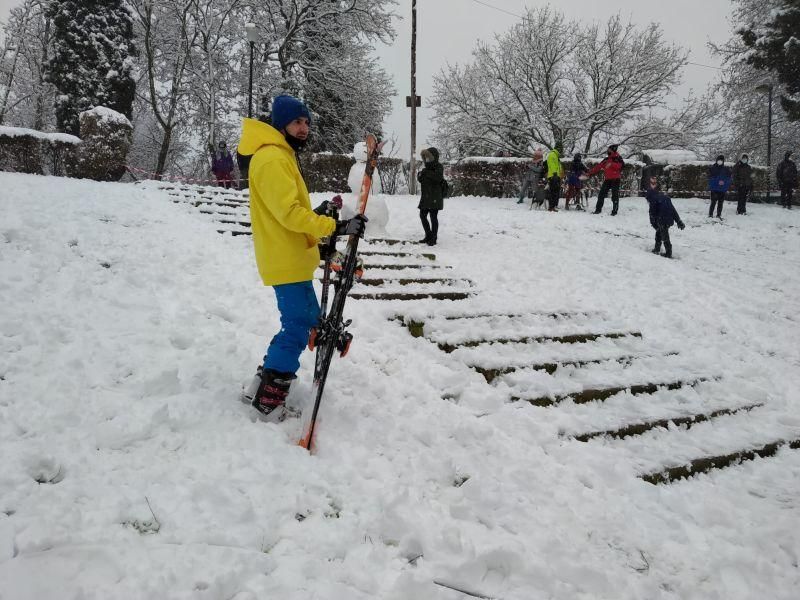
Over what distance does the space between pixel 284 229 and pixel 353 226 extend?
448 millimetres

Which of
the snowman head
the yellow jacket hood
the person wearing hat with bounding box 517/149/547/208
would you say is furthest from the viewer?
the person wearing hat with bounding box 517/149/547/208

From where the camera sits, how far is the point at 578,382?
13.7 feet

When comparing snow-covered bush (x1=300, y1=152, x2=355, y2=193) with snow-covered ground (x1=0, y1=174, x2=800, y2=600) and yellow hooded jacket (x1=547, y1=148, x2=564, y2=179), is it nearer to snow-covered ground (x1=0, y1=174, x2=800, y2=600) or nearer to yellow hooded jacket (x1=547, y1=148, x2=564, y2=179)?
yellow hooded jacket (x1=547, y1=148, x2=564, y2=179)

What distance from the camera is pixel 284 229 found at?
9.17 feet

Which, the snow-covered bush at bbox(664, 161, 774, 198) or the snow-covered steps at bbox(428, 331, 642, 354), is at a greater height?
the snow-covered bush at bbox(664, 161, 774, 198)

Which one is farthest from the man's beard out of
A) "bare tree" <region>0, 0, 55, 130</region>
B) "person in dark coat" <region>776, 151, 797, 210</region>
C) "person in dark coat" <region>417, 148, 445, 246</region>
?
"bare tree" <region>0, 0, 55, 130</region>

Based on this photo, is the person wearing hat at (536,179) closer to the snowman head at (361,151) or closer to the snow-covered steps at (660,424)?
the snowman head at (361,151)

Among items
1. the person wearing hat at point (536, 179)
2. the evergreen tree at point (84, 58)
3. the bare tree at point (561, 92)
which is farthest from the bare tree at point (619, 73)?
the evergreen tree at point (84, 58)

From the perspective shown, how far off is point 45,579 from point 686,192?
19370 mm

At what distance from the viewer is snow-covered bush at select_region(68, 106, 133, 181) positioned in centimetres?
1056

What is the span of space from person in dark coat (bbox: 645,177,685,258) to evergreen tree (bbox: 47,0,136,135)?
18856mm

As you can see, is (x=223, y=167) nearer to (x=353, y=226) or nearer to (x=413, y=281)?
(x=413, y=281)

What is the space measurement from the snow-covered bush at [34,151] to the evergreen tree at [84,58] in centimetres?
810

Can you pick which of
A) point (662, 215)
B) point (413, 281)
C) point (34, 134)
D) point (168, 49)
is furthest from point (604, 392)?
point (168, 49)
